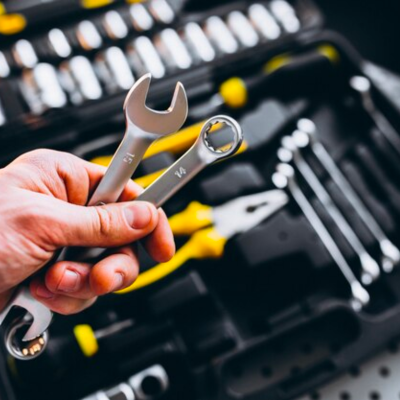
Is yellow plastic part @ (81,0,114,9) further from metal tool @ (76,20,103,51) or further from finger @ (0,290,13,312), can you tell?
finger @ (0,290,13,312)

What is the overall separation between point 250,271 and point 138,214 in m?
0.22

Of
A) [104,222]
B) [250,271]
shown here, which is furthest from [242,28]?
[104,222]

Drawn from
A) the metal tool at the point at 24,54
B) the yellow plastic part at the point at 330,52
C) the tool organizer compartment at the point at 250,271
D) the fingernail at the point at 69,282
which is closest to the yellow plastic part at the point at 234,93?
the tool organizer compartment at the point at 250,271

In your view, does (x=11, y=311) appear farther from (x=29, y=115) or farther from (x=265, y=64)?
(x=265, y=64)

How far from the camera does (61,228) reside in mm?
377

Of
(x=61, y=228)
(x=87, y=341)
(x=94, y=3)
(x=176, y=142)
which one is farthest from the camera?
(x=94, y=3)

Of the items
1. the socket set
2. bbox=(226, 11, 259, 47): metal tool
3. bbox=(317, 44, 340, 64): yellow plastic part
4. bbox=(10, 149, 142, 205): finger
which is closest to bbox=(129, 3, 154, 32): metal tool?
the socket set

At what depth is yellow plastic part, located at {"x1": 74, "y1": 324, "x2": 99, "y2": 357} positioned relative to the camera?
0.51m

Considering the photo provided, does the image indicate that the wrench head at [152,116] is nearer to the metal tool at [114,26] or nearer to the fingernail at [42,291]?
the fingernail at [42,291]

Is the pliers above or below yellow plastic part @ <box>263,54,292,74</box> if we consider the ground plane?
below

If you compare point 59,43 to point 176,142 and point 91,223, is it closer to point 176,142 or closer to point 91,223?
point 176,142

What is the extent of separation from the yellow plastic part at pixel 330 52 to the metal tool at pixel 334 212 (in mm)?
113

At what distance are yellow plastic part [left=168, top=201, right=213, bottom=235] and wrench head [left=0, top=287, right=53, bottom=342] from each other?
19 centimetres

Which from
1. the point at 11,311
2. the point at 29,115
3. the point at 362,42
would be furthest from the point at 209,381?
the point at 362,42
